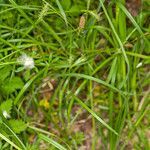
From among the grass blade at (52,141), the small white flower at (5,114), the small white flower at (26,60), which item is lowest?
the grass blade at (52,141)

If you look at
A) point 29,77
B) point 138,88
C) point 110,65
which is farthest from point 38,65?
point 138,88

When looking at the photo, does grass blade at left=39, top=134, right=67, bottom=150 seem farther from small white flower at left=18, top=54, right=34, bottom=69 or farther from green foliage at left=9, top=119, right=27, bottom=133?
small white flower at left=18, top=54, right=34, bottom=69

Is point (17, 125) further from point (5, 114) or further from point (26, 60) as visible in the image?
point (26, 60)

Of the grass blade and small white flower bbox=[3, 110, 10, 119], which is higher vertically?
small white flower bbox=[3, 110, 10, 119]

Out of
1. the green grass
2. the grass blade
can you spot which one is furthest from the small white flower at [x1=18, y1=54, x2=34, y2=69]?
the grass blade

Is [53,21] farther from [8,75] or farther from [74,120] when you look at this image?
[74,120]

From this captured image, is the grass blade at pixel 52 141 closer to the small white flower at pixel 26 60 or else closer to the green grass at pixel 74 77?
the green grass at pixel 74 77

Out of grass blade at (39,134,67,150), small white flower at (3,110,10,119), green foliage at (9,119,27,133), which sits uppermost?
small white flower at (3,110,10,119)

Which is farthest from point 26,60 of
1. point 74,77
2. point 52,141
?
point 52,141

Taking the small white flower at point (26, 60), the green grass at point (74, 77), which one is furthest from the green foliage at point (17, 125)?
the small white flower at point (26, 60)
